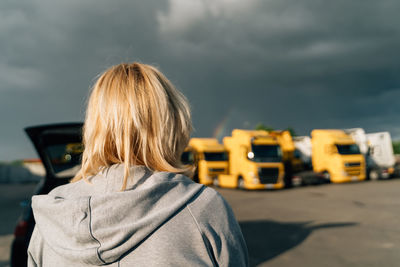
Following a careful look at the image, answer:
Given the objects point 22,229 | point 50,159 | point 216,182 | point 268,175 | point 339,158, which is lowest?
point 216,182

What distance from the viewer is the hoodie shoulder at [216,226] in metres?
1.00

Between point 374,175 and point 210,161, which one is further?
point 210,161

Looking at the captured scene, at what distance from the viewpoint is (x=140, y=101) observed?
112 cm

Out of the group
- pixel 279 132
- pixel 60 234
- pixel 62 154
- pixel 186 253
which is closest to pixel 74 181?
pixel 60 234

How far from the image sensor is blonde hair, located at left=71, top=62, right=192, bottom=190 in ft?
3.64

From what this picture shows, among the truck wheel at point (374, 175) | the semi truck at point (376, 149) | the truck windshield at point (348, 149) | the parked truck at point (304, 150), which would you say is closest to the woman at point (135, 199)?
the truck windshield at point (348, 149)

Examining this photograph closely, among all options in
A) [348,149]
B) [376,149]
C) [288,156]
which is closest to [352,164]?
[348,149]

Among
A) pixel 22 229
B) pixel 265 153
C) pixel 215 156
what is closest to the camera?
pixel 22 229

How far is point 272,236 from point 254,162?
931 cm

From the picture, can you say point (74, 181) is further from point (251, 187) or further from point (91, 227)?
point (251, 187)

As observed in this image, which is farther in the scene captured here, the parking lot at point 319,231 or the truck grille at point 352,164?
Answer: the truck grille at point 352,164

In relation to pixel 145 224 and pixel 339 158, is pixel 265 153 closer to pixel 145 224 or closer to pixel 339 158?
pixel 339 158

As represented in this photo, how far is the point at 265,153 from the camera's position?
54.2ft

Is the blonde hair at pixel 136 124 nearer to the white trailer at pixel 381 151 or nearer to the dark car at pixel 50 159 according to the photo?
the dark car at pixel 50 159
